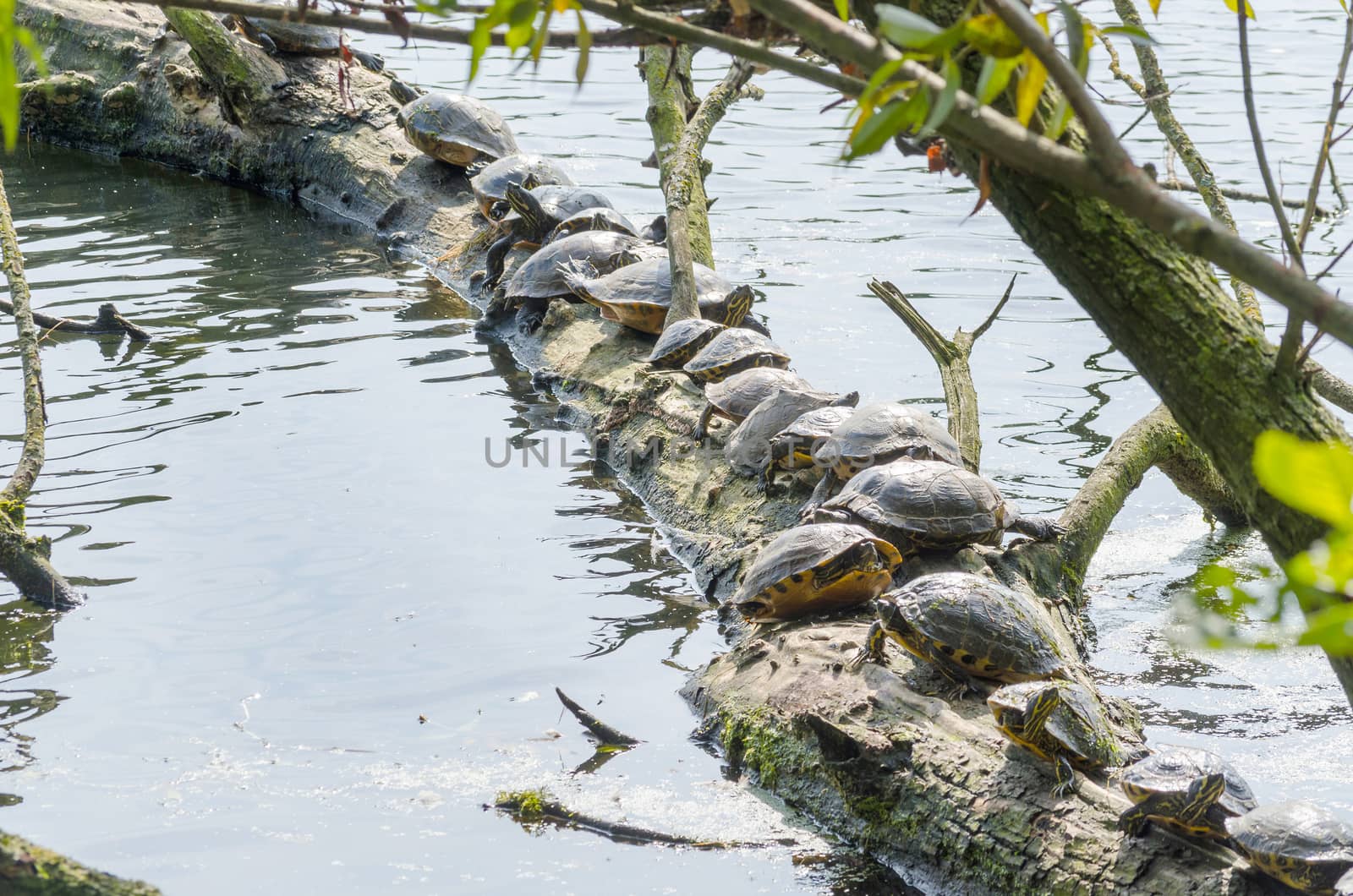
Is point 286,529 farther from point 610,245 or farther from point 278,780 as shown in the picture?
point 610,245

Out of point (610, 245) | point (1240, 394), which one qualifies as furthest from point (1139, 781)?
point (610, 245)

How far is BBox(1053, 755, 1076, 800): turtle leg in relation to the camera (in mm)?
2867

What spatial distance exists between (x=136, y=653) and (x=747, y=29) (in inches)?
139

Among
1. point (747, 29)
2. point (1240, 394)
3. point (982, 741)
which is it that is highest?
point (747, 29)

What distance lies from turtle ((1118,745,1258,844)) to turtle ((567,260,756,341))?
158 inches

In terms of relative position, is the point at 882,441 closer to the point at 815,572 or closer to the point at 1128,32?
the point at 815,572

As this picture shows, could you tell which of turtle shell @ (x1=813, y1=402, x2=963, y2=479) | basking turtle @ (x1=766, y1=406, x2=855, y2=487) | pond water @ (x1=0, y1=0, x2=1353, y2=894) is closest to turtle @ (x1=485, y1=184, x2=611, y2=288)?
pond water @ (x1=0, y1=0, x2=1353, y2=894)

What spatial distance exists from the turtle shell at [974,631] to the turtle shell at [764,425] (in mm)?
1419

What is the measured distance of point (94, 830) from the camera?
3.25 metres

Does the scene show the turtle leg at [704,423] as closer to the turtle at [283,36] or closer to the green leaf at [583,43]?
the green leaf at [583,43]

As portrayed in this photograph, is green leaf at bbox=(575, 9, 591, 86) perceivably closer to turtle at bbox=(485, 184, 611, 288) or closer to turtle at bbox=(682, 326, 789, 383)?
turtle at bbox=(682, 326, 789, 383)

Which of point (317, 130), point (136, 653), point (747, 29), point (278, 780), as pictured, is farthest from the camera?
point (317, 130)

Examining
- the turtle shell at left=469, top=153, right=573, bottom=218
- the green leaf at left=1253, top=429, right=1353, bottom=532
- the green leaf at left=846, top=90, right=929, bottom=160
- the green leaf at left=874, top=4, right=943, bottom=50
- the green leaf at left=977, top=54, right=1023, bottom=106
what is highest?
the green leaf at left=874, top=4, right=943, bottom=50

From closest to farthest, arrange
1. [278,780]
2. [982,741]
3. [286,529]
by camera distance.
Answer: [982,741] < [278,780] < [286,529]
